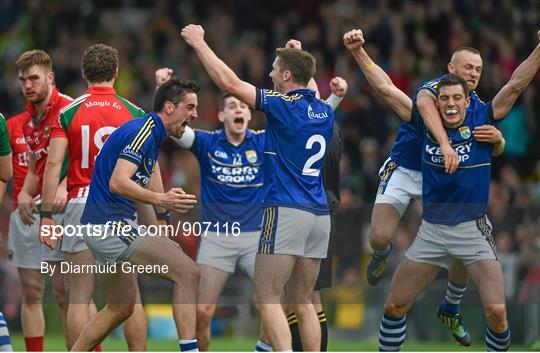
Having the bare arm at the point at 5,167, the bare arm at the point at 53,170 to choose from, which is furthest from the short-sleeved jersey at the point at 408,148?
the bare arm at the point at 5,167

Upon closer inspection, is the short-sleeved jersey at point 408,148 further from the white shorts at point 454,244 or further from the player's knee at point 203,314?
the player's knee at point 203,314

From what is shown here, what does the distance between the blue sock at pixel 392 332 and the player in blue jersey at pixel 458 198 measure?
12 cm

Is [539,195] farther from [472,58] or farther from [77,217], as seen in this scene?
[77,217]

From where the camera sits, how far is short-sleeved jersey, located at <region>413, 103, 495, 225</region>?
1022 centimetres

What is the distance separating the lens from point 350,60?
1838cm

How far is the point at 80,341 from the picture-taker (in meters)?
9.70

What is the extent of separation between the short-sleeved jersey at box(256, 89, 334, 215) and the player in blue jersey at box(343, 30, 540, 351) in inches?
32.9

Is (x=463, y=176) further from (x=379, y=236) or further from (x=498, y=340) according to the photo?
(x=498, y=340)

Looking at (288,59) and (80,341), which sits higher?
(288,59)

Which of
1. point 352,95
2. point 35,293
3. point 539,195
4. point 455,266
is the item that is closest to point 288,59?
point 455,266

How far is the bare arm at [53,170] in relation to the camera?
1033 cm

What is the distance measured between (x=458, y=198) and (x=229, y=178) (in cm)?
269

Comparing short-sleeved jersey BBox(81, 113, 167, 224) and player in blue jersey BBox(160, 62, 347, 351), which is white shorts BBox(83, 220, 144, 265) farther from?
player in blue jersey BBox(160, 62, 347, 351)

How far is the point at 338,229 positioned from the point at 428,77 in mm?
4162
